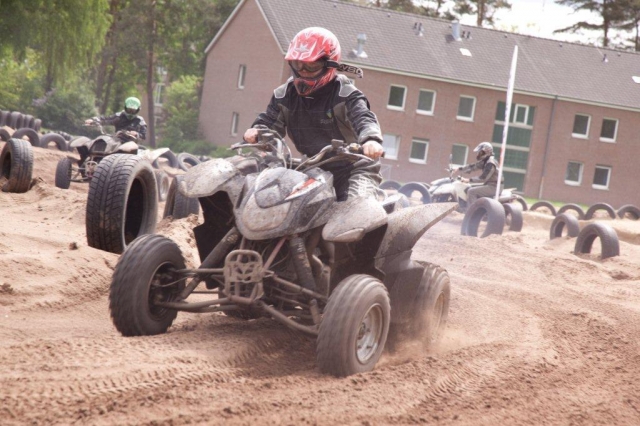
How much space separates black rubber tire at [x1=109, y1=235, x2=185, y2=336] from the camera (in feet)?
17.6

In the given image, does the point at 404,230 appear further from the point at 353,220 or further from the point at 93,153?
the point at 93,153

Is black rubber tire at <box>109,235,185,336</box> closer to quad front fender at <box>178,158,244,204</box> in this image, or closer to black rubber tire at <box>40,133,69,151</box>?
quad front fender at <box>178,158,244,204</box>

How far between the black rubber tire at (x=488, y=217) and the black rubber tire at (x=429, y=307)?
1007 centimetres

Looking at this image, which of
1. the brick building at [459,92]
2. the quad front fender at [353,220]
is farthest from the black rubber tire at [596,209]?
the brick building at [459,92]

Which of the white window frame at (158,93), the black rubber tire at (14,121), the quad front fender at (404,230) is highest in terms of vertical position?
the white window frame at (158,93)

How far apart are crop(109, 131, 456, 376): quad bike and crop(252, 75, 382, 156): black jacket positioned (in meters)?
0.39

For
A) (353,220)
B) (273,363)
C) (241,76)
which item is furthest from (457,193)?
(241,76)

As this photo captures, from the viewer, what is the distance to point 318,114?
261 inches

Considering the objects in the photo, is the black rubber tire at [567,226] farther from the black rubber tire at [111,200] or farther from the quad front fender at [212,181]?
the quad front fender at [212,181]

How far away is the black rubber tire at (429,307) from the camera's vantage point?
625 centimetres

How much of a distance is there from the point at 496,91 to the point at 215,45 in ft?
56.0

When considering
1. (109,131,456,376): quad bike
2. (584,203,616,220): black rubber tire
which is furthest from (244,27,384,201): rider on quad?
(584,203,616,220): black rubber tire

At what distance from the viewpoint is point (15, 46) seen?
875 inches

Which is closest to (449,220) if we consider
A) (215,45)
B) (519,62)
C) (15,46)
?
(15,46)
